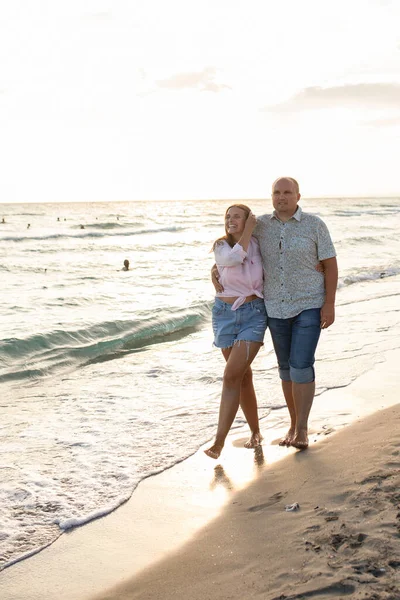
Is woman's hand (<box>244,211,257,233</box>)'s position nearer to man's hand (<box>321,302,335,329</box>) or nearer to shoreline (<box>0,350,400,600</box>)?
man's hand (<box>321,302,335,329</box>)

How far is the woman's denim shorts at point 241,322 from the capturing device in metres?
5.23

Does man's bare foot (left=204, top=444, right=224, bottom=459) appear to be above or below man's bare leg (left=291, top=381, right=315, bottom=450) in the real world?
below

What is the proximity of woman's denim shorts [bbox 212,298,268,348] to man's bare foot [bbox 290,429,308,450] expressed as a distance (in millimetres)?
827

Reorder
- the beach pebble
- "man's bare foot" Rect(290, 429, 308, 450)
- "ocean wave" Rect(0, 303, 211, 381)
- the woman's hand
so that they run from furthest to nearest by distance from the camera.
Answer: "ocean wave" Rect(0, 303, 211, 381) → "man's bare foot" Rect(290, 429, 308, 450) → the woman's hand → the beach pebble

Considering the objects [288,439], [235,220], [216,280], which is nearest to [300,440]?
[288,439]

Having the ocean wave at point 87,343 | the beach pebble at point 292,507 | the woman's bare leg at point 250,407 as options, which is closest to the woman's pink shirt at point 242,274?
the woman's bare leg at point 250,407

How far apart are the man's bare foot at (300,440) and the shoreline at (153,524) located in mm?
78

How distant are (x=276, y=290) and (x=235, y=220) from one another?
0.64 meters

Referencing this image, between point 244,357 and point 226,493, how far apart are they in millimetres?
1069

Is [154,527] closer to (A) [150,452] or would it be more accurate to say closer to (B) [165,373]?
(A) [150,452]

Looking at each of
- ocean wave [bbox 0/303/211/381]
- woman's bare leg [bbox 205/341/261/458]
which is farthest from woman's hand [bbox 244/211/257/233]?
ocean wave [bbox 0/303/211/381]

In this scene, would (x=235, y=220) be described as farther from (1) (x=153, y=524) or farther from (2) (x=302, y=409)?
(1) (x=153, y=524)

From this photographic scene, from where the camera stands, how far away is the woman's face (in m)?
5.21

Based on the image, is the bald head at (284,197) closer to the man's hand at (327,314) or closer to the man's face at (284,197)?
the man's face at (284,197)
